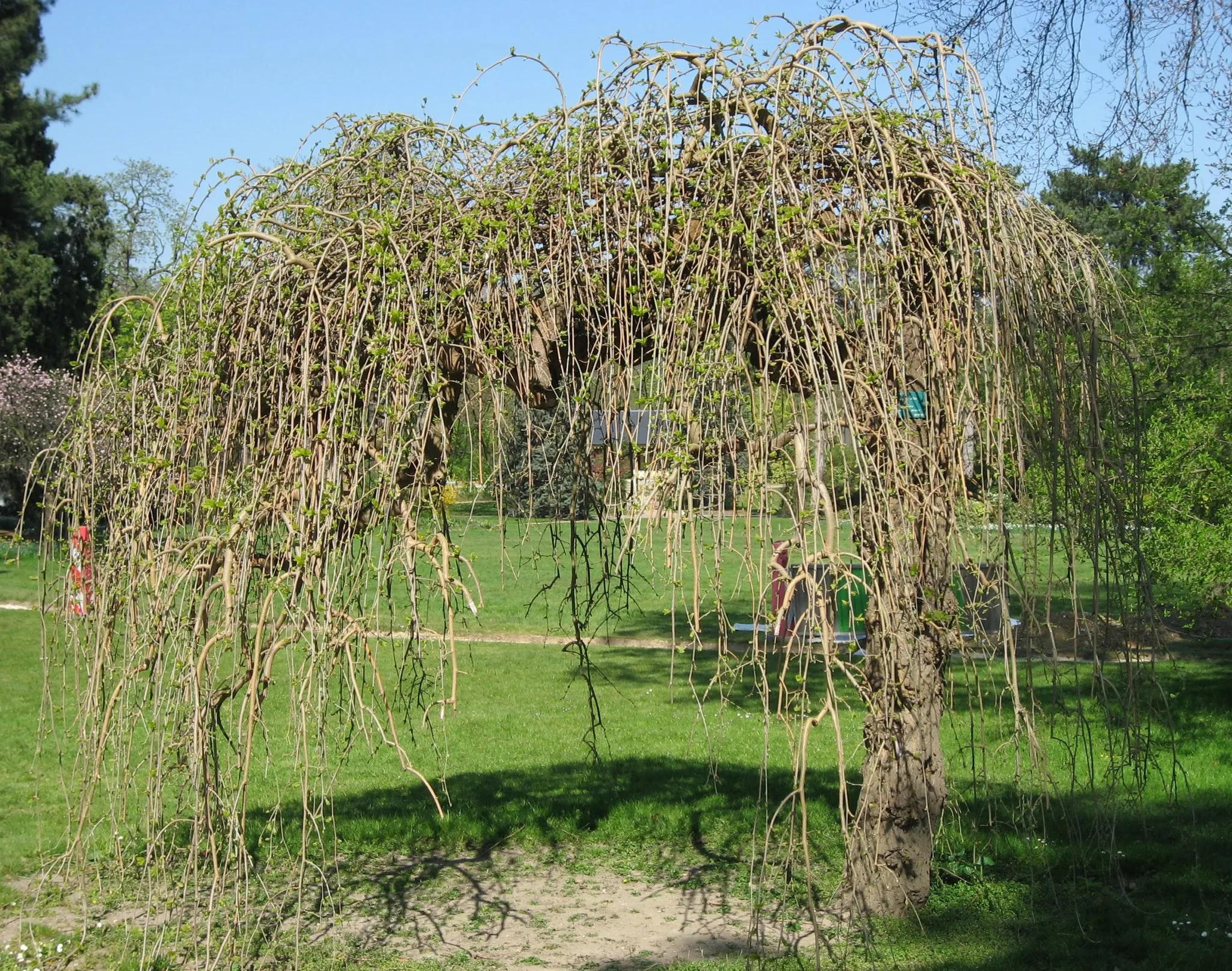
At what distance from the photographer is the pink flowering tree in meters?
20.4

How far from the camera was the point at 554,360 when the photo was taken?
4.06 m

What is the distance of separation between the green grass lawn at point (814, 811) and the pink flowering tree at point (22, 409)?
10.9 metres

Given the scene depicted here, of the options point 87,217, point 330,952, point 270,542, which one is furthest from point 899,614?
point 87,217

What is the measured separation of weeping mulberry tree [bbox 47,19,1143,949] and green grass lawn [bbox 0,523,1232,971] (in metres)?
0.38

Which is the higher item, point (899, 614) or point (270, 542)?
point (270, 542)

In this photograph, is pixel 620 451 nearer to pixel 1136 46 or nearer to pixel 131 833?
pixel 131 833

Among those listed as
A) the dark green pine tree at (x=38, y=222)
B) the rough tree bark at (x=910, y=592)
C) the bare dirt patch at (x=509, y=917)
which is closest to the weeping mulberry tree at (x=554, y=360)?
the rough tree bark at (x=910, y=592)

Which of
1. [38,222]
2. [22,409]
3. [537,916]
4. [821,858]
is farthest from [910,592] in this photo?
[38,222]

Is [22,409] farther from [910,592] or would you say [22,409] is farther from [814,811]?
[910,592]

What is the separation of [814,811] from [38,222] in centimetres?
2353

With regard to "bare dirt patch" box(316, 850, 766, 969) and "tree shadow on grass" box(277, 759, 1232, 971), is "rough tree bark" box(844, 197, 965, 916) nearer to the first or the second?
"tree shadow on grass" box(277, 759, 1232, 971)

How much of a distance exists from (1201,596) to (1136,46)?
4290mm

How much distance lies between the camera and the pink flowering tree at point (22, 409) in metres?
20.4

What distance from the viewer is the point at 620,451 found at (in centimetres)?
377
